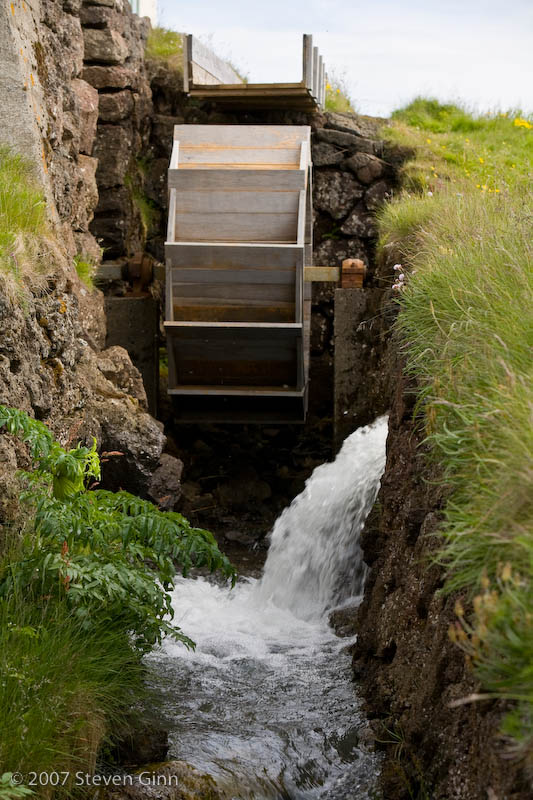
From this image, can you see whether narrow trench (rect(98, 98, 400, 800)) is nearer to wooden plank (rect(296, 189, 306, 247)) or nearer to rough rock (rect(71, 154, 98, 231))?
wooden plank (rect(296, 189, 306, 247))

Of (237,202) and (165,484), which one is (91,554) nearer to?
(165,484)

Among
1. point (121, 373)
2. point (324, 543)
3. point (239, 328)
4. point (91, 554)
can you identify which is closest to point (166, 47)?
point (239, 328)

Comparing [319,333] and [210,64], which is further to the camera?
[319,333]

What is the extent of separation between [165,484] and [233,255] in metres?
2.44

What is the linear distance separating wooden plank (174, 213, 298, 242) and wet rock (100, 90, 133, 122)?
5.83 feet

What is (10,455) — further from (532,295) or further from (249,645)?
(532,295)

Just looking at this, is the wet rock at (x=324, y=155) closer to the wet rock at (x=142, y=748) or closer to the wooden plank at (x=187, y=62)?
the wooden plank at (x=187, y=62)

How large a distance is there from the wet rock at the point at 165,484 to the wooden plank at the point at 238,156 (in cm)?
334

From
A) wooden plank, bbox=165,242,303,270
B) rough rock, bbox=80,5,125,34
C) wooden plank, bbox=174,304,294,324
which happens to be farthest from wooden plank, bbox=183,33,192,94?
wooden plank, bbox=174,304,294,324

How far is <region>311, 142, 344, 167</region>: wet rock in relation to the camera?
9.56 meters

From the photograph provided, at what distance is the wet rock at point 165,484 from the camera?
588cm

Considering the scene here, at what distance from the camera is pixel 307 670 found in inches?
156

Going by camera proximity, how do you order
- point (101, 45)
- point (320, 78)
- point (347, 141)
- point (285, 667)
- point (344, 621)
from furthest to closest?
point (347, 141) → point (320, 78) → point (101, 45) → point (344, 621) → point (285, 667)

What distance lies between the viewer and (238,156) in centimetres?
816
